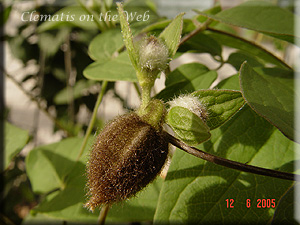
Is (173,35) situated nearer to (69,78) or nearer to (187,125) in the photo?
(187,125)

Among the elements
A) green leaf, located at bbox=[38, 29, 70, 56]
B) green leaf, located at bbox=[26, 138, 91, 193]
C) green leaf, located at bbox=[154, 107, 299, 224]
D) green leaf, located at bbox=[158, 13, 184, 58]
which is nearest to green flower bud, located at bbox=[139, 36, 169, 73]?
green leaf, located at bbox=[158, 13, 184, 58]

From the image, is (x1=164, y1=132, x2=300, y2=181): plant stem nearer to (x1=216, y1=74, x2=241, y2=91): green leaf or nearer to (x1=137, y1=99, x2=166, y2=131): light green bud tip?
(x1=137, y1=99, x2=166, y2=131): light green bud tip

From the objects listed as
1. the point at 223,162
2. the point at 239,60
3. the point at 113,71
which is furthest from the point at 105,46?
the point at 223,162

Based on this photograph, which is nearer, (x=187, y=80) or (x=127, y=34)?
(x=127, y=34)

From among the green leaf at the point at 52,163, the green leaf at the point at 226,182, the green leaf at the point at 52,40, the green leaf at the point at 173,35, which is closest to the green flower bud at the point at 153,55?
the green leaf at the point at 173,35

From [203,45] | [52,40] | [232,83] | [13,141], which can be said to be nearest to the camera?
[232,83]

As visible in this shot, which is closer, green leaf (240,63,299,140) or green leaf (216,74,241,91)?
green leaf (240,63,299,140)
